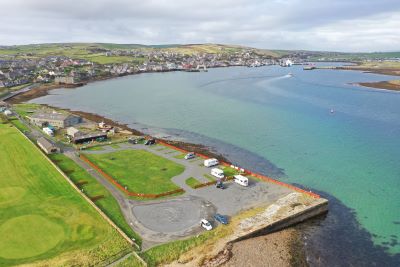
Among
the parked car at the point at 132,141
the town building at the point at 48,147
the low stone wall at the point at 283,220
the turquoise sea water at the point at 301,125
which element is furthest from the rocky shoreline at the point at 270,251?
the town building at the point at 48,147

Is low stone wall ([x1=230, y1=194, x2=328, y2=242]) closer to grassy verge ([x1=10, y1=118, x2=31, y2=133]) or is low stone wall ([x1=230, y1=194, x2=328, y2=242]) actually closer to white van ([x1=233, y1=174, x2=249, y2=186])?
white van ([x1=233, y1=174, x2=249, y2=186])

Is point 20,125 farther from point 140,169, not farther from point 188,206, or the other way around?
point 188,206

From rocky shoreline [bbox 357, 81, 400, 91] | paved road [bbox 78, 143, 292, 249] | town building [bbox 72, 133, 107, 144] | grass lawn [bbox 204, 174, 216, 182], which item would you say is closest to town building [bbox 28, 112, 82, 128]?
town building [bbox 72, 133, 107, 144]

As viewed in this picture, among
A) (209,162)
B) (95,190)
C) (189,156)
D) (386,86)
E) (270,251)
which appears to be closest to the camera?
(270,251)

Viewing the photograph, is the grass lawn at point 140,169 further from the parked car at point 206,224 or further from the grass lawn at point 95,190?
the parked car at point 206,224

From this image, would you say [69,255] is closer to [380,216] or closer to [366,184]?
[380,216]

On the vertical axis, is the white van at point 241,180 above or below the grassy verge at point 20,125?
above

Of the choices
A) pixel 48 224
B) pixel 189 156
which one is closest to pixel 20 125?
pixel 189 156
